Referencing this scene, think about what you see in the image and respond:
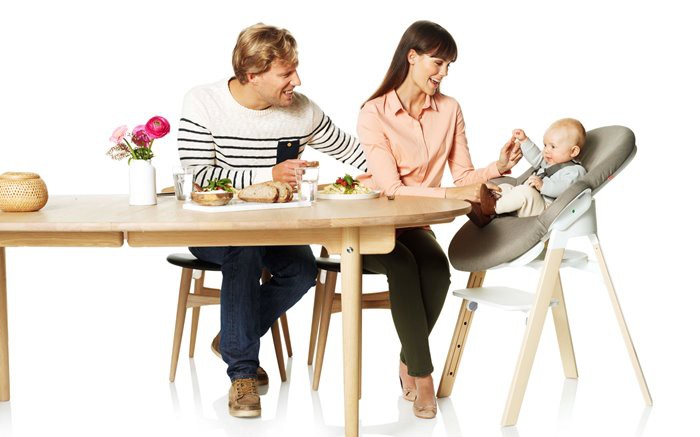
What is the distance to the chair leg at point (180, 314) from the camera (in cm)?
470

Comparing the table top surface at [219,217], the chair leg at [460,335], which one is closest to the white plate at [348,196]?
the table top surface at [219,217]

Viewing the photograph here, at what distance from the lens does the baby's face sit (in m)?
4.28

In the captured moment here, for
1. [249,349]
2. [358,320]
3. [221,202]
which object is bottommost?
[249,349]

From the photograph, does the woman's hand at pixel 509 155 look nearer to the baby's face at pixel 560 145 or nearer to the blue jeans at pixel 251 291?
the baby's face at pixel 560 145

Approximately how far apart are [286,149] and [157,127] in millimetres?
700

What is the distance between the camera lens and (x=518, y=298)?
4.14 m

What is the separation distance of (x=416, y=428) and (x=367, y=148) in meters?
1.12

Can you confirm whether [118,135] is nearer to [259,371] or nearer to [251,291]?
[251,291]

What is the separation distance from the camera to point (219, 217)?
3.53 meters

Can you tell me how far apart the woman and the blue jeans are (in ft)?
1.00

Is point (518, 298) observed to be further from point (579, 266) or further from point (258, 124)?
point (258, 124)

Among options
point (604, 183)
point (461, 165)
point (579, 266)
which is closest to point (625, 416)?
point (579, 266)

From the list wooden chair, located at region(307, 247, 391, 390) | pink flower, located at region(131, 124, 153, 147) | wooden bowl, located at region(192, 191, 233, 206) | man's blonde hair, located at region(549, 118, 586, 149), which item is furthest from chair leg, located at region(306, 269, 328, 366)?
man's blonde hair, located at region(549, 118, 586, 149)

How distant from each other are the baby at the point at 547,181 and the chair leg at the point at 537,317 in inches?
11.3
